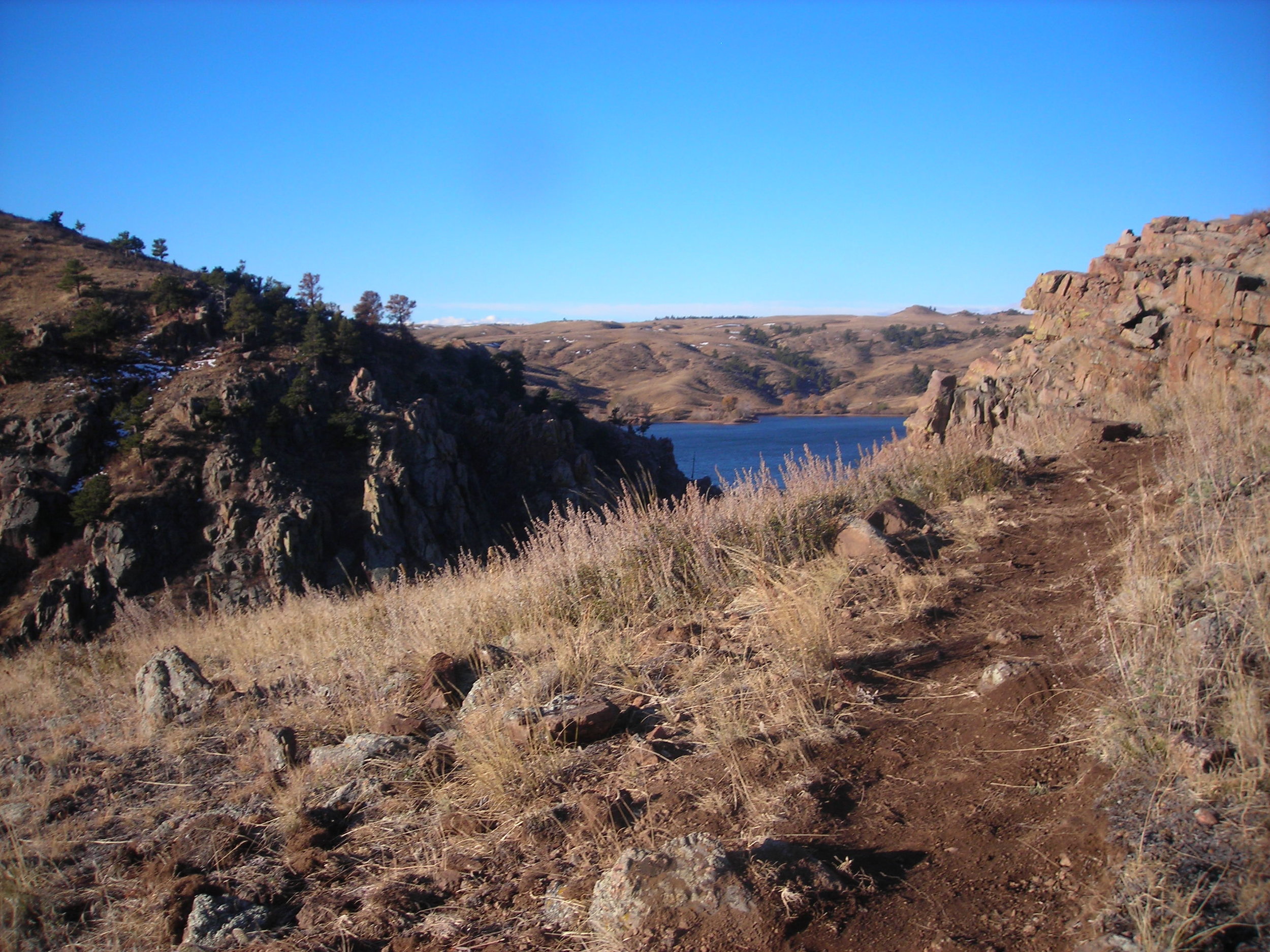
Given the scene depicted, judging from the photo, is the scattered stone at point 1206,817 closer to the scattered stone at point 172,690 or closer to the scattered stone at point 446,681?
the scattered stone at point 446,681

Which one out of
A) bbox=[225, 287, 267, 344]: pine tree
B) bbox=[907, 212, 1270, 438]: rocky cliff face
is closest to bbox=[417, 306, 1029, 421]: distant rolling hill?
bbox=[225, 287, 267, 344]: pine tree

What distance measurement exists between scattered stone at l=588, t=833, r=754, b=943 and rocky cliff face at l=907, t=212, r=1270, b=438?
9194 millimetres

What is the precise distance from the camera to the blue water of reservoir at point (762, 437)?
4306 cm

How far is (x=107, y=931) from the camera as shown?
9.69 feet

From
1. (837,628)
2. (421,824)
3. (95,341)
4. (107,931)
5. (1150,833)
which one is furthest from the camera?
(95,341)

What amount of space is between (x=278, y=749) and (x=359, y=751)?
0.51 meters

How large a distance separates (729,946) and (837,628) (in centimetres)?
253

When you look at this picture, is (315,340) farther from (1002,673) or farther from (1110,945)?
(1110,945)

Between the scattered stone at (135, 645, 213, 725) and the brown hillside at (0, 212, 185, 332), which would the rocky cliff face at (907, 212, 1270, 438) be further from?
the brown hillside at (0, 212, 185, 332)

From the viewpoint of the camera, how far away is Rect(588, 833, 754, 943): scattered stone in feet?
7.86

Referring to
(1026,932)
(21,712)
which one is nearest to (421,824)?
(1026,932)

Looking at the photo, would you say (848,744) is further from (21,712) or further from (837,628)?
(21,712)

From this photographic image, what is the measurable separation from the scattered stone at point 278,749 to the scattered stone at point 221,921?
115 centimetres

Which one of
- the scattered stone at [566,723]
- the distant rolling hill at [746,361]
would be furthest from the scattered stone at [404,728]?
the distant rolling hill at [746,361]
